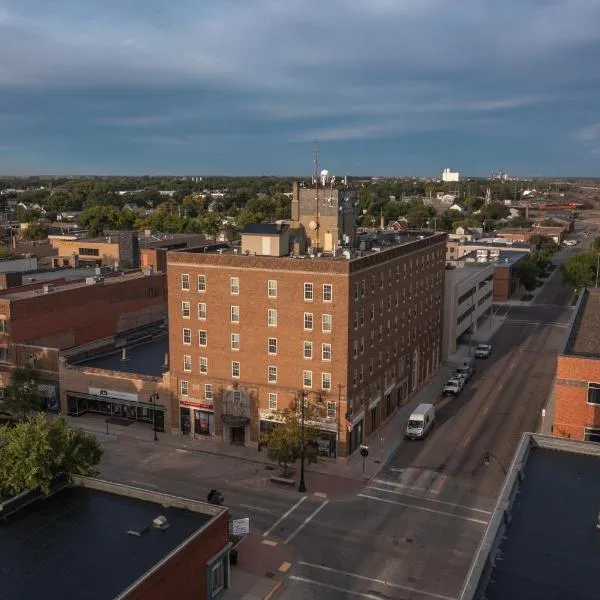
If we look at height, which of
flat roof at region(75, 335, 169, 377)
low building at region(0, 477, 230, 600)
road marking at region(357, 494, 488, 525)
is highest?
low building at region(0, 477, 230, 600)

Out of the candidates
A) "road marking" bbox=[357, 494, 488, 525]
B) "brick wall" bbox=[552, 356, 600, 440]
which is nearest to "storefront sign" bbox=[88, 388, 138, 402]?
"road marking" bbox=[357, 494, 488, 525]

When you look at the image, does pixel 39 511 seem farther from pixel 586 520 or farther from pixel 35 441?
pixel 586 520

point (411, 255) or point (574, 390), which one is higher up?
point (411, 255)

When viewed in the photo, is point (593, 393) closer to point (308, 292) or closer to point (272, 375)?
point (308, 292)

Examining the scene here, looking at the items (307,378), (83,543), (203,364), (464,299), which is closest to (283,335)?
(307,378)

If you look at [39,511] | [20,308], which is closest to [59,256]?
[20,308]

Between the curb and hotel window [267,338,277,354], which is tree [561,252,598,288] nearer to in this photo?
hotel window [267,338,277,354]

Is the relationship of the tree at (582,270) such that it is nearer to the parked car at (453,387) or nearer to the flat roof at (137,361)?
the parked car at (453,387)

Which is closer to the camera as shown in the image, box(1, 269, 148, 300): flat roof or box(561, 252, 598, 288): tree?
box(1, 269, 148, 300): flat roof
